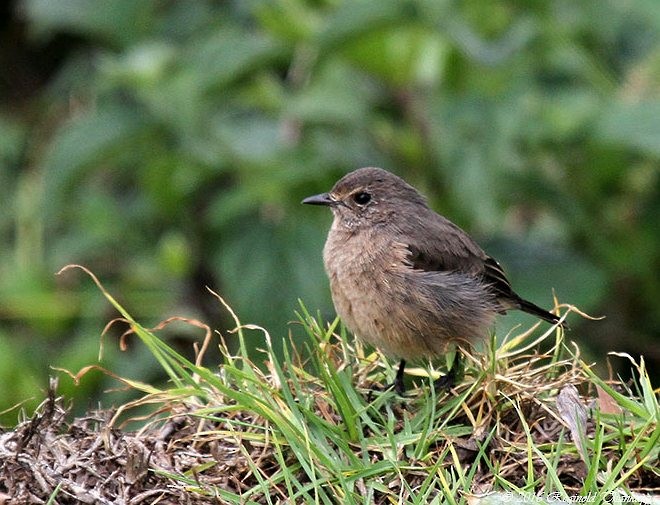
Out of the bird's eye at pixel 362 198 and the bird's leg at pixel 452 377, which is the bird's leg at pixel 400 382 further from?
the bird's eye at pixel 362 198

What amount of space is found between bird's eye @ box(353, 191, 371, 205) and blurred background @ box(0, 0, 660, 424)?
105 centimetres

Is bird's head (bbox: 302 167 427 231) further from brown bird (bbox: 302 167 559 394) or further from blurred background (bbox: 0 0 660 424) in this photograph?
blurred background (bbox: 0 0 660 424)

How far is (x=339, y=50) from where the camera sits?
6.86 meters

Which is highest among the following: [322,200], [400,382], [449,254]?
[322,200]

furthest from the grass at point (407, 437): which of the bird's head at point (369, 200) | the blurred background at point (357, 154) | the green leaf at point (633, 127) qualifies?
the green leaf at point (633, 127)

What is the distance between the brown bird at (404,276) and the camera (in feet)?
15.3

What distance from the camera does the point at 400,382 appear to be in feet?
14.6

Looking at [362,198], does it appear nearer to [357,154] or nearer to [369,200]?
[369,200]

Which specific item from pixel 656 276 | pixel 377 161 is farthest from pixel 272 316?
pixel 656 276

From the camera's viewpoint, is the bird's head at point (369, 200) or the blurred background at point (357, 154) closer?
the bird's head at point (369, 200)

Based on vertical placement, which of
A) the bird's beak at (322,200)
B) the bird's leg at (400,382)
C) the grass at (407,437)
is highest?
the bird's beak at (322,200)

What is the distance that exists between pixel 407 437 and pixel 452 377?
0.55 m

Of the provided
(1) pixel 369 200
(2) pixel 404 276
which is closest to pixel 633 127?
(1) pixel 369 200

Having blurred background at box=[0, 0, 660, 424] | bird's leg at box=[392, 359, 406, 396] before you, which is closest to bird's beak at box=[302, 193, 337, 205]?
blurred background at box=[0, 0, 660, 424]
